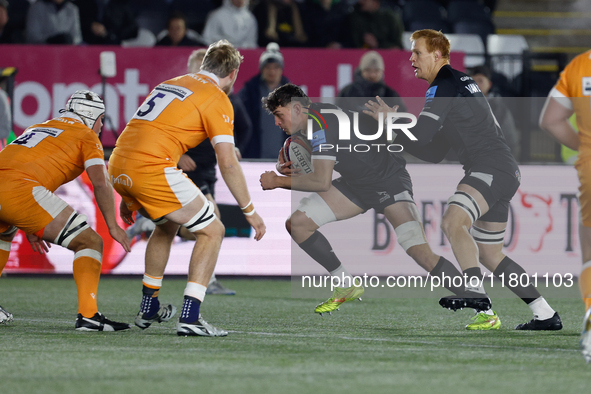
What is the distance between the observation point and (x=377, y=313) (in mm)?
6832

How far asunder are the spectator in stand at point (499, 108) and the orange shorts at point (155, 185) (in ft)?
17.6

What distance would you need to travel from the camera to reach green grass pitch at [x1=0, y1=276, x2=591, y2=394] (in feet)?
12.0

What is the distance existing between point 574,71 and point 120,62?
741cm

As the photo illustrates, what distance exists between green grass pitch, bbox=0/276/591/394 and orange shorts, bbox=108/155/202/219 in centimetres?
82

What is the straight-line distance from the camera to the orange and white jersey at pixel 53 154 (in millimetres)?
5660

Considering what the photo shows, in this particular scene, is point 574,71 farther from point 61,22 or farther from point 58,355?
point 61,22

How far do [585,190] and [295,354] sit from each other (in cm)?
176

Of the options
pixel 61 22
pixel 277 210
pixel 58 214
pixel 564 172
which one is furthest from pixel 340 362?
pixel 61 22

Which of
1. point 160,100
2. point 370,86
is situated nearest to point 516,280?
point 160,100

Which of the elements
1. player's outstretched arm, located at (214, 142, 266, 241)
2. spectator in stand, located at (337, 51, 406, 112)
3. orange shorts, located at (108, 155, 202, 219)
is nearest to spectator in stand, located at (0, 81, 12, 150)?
spectator in stand, located at (337, 51, 406, 112)

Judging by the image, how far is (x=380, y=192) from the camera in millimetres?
6418

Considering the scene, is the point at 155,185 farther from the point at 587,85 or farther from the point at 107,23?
the point at 107,23

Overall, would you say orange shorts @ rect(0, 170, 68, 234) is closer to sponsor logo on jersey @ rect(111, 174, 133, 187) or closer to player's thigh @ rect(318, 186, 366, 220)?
sponsor logo on jersey @ rect(111, 174, 133, 187)

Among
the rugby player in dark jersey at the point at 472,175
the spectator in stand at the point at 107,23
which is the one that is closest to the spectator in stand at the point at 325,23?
the spectator in stand at the point at 107,23
